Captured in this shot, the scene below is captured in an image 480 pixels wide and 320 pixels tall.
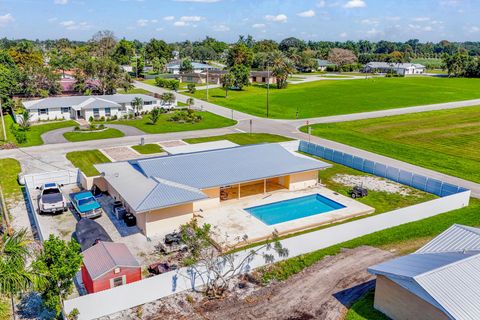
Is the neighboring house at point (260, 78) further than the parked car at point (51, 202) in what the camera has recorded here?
Yes

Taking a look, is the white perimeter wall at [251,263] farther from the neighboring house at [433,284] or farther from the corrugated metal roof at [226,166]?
the corrugated metal roof at [226,166]

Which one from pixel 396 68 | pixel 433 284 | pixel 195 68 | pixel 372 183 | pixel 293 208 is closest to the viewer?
pixel 433 284

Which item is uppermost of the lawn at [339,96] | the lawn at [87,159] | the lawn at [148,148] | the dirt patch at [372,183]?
the lawn at [339,96]

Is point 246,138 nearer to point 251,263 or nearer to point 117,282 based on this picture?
point 251,263

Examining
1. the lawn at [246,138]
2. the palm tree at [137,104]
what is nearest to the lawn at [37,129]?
the palm tree at [137,104]

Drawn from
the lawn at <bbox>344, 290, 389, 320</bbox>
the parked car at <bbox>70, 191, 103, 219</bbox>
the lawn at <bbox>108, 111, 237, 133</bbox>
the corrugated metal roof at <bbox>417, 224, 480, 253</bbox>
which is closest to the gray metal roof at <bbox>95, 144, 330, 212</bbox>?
the parked car at <bbox>70, 191, 103, 219</bbox>

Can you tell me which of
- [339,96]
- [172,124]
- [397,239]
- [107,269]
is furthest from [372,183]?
[339,96]

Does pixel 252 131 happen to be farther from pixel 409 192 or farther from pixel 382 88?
pixel 382 88
